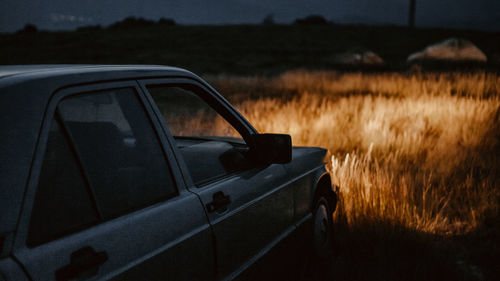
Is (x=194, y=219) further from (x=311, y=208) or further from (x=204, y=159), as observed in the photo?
(x=311, y=208)

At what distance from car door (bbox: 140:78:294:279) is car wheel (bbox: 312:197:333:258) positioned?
2.07ft

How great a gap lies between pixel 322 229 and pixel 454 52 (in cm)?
3282

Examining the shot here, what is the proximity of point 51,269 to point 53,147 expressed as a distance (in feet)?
1.33

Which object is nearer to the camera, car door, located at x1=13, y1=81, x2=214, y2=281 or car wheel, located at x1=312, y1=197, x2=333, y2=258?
car door, located at x1=13, y1=81, x2=214, y2=281

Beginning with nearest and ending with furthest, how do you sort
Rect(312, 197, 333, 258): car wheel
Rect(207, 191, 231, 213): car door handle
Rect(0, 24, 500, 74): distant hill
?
Rect(207, 191, 231, 213): car door handle, Rect(312, 197, 333, 258): car wheel, Rect(0, 24, 500, 74): distant hill

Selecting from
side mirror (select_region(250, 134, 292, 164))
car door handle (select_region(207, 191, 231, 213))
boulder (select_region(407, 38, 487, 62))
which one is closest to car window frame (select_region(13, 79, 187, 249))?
car door handle (select_region(207, 191, 231, 213))

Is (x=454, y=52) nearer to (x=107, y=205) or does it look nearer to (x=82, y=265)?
(x=107, y=205)

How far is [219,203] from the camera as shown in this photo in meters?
2.08

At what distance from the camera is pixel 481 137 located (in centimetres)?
753

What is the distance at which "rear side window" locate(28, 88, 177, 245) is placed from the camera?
138 centimetres

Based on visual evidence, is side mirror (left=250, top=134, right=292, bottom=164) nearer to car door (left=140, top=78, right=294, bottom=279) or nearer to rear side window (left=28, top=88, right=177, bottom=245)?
car door (left=140, top=78, right=294, bottom=279)

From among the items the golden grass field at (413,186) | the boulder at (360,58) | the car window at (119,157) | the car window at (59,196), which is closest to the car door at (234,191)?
the car window at (119,157)

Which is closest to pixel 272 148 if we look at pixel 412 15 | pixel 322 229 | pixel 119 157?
pixel 119 157

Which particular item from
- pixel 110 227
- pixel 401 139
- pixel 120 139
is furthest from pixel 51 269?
pixel 401 139
